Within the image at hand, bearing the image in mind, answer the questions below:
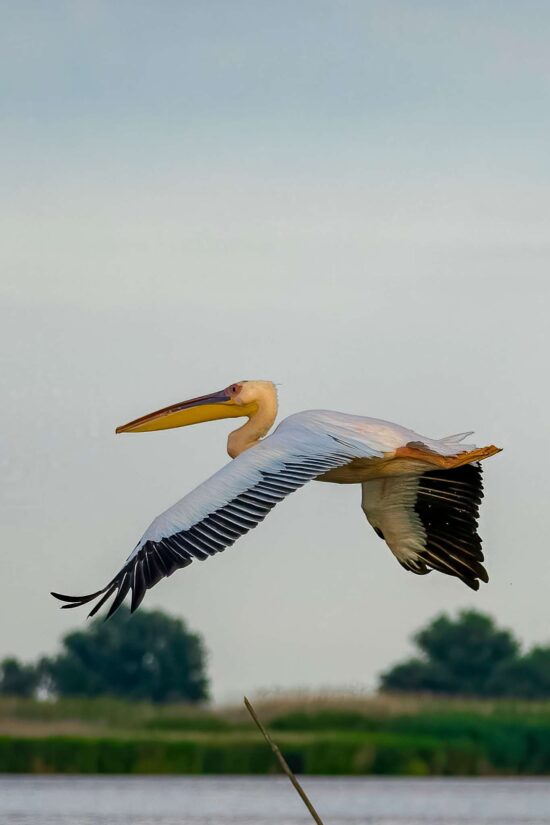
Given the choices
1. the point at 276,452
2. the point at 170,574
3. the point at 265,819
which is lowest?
the point at 265,819

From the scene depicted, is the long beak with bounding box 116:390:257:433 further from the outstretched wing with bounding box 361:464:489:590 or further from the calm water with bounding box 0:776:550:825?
the calm water with bounding box 0:776:550:825

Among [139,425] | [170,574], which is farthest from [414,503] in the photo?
[170,574]

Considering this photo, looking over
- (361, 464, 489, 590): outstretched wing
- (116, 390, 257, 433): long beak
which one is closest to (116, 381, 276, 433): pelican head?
(116, 390, 257, 433): long beak

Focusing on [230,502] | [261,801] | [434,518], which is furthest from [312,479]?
[261,801]

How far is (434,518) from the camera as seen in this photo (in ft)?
36.4

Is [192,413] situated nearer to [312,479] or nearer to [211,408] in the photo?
[211,408]

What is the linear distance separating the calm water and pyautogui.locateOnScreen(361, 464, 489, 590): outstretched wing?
405 centimetres

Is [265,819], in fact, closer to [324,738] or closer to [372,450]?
[324,738]

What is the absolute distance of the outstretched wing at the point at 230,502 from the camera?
8.93 metres

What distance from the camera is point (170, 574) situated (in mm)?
8914

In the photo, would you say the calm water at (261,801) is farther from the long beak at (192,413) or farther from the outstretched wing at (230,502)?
the outstretched wing at (230,502)

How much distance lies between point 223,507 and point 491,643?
14.1m

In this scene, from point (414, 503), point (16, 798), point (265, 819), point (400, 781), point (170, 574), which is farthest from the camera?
point (400, 781)

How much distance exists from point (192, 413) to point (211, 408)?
143mm
